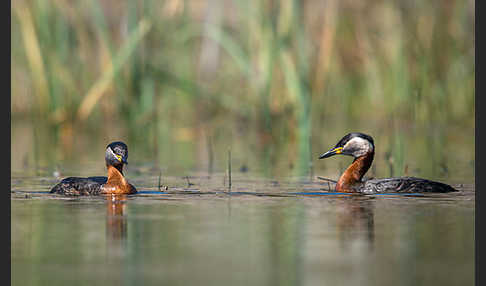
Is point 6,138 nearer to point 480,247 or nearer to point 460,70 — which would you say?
point 460,70

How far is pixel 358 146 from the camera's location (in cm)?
1016

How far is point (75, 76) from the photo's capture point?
1577 cm

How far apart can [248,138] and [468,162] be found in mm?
4838

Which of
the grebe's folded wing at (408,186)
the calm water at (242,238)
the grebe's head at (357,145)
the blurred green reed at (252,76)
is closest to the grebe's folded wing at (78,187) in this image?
the calm water at (242,238)

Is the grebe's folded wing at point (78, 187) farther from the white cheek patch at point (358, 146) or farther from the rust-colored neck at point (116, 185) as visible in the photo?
the white cheek patch at point (358, 146)

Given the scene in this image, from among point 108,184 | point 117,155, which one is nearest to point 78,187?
point 108,184

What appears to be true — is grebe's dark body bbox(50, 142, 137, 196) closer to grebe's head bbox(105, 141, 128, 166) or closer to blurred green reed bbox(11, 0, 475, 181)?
grebe's head bbox(105, 141, 128, 166)

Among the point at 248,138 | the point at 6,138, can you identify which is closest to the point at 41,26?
the point at 6,138

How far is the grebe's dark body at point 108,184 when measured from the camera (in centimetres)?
911

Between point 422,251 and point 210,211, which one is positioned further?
point 210,211

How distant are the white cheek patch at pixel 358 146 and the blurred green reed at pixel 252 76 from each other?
2496 millimetres

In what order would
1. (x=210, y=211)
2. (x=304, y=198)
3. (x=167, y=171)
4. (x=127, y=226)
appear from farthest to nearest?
(x=167, y=171) → (x=304, y=198) → (x=210, y=211) → (x=127, y=226)

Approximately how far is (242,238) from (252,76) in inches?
311

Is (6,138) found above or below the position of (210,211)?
above
